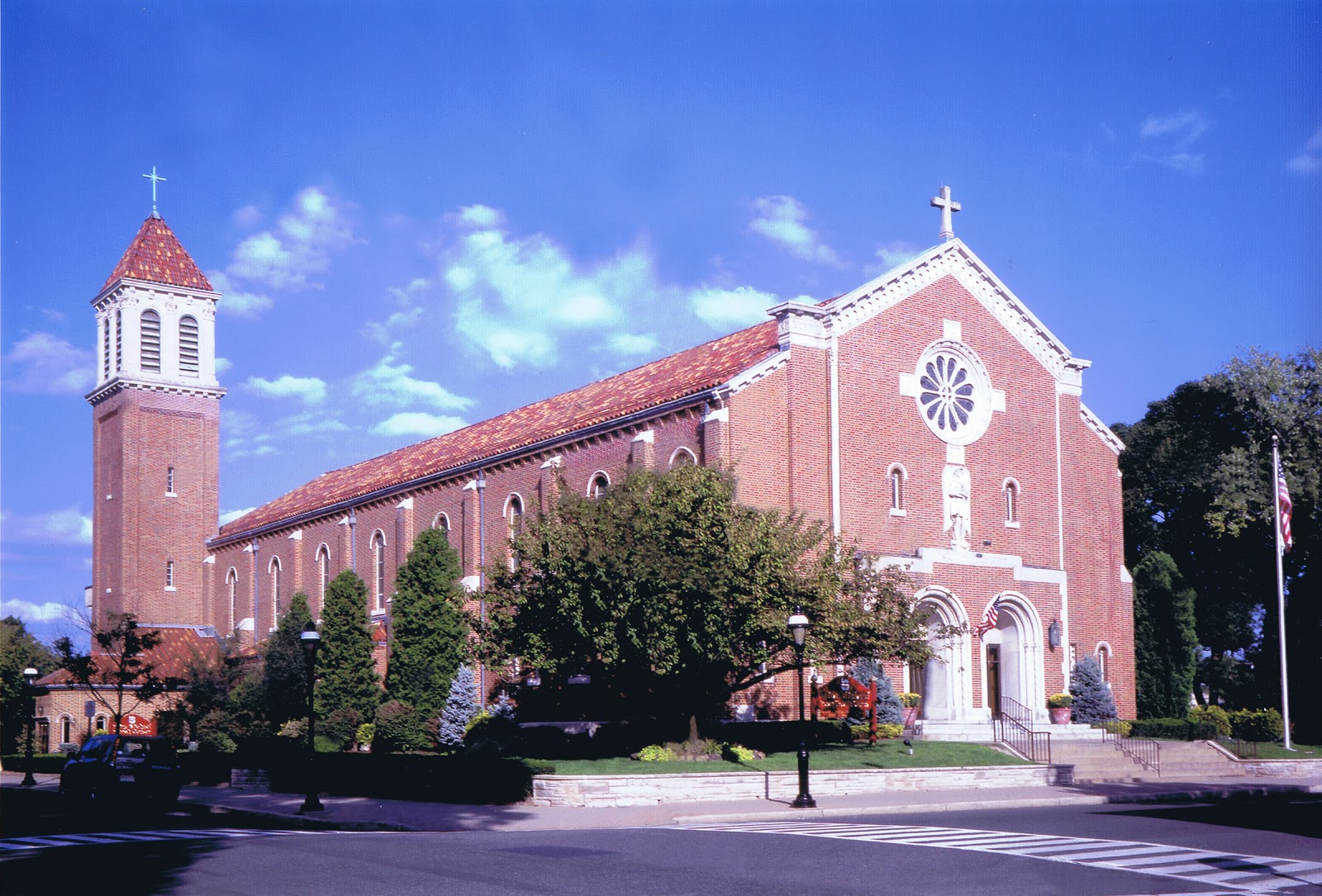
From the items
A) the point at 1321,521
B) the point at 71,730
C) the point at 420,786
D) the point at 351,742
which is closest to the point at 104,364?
the point at 71,730

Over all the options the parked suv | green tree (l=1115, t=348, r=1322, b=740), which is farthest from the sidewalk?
green tree (l=1115, t=348, r=1322, b=740)

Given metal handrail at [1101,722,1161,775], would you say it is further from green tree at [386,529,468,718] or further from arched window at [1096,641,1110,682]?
green tree at [386,529,468,718]

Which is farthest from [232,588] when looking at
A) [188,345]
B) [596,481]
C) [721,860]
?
[721,860]

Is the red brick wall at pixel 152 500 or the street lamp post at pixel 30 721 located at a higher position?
the red brick wall at pixel 152 500

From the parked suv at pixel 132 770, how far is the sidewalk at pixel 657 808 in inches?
26.4

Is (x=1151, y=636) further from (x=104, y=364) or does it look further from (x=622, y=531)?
(x=104, y=364)

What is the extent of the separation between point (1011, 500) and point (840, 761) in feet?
49.7

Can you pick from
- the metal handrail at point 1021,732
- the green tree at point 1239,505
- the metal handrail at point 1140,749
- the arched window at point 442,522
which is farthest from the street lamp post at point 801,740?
the green tree at point 1239,505

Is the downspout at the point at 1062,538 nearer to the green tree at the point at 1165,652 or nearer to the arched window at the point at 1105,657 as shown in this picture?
the arched window at the point at 1105,657

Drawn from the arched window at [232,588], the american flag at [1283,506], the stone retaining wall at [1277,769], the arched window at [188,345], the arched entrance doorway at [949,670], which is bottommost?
the stone retaining wall at [1277,769]

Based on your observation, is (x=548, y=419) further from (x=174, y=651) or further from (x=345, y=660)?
(x=174, y=651)

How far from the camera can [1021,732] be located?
3856cm

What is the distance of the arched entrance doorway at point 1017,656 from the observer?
41875 millimetres

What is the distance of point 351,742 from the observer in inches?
1711
